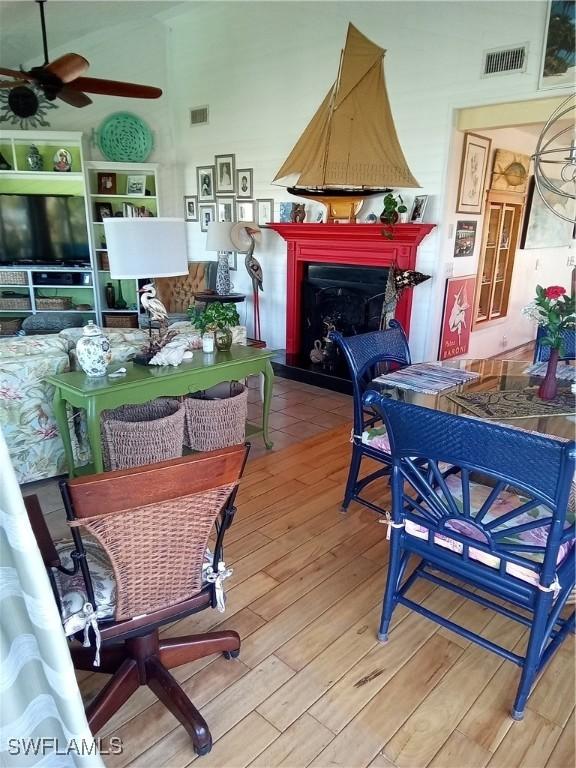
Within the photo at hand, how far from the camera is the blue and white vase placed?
2.49 meters

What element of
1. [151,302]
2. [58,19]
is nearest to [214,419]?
[151,302]

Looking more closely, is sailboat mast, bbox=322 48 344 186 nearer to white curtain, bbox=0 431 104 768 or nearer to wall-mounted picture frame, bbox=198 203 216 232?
wall-mounted picture frame, bbox=198 203 216 232

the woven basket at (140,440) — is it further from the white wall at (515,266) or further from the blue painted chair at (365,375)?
the white wall at (515,266)

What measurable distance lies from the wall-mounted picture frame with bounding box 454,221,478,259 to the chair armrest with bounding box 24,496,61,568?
3848 millimetres

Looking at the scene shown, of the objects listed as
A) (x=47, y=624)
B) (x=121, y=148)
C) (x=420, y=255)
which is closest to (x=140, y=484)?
(x=47, y=624)

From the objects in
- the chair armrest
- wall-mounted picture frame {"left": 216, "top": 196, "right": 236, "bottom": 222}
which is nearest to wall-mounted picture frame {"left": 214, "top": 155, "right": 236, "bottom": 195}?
wall-mounted picture frame {"left": 216, "top": 196, "right": 236, "bottom": 222}

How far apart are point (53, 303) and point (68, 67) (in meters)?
3.46

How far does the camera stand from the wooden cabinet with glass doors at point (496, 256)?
4914mm

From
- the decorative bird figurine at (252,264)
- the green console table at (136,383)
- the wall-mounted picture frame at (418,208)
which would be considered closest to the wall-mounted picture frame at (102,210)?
the decorative bird figurine at (252,264)

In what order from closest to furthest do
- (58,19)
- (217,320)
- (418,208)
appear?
(217,320) < (418,208) < (58,19)

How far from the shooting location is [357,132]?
13.9ft

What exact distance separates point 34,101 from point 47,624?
654cm

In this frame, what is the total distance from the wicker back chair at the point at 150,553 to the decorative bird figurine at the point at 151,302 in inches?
60.9

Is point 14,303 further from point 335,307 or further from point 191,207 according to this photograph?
point 335,307
